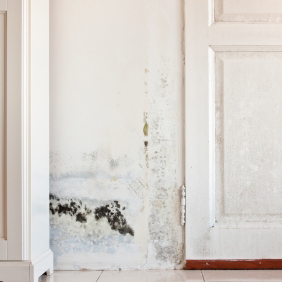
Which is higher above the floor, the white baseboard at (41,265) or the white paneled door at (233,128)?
the white paneled door at (233,128)

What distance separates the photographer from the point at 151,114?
2.01m

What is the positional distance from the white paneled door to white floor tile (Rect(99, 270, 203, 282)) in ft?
0.39

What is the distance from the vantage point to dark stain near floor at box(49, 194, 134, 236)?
1988 mm

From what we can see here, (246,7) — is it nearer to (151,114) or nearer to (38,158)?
(151,114)

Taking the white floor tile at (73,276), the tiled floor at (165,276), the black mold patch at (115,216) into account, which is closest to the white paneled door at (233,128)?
the tiled floor at (165,276)

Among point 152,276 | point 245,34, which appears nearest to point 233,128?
point 245,34

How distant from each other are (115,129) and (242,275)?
984 mm

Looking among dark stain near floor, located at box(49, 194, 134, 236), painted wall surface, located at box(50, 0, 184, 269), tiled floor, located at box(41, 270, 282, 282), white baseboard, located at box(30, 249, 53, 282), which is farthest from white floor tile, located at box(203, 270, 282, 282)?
white baseboard, located at box(30, 249, 53, 282)

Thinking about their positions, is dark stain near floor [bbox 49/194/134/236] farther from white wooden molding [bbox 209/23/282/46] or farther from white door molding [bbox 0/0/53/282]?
white wooden molding [bbox 209/23/282/46]

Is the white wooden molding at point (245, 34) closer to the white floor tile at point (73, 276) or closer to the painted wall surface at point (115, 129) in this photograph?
the painted wall surface at point (115, 129)

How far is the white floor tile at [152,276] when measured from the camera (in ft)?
5.88

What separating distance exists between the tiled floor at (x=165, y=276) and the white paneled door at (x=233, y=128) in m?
0.11

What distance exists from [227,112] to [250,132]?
16 cm

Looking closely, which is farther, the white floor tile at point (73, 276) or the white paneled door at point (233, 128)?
the white paneled door at point (233, 128)
